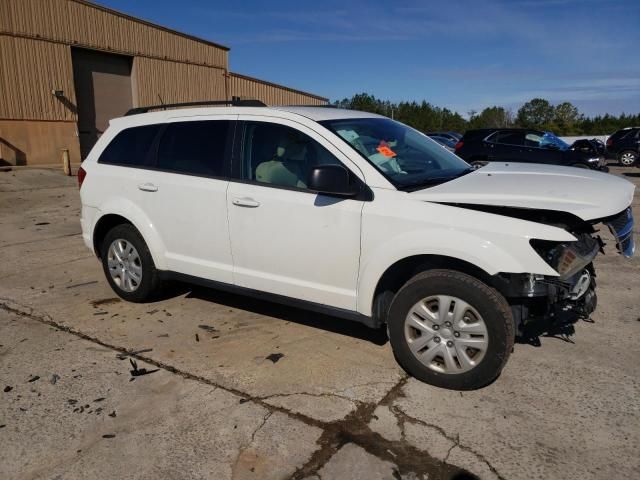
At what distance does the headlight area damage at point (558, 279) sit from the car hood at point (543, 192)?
3.1 inches

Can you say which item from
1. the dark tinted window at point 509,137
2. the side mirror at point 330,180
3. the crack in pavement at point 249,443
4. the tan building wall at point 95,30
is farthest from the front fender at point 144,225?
the tan building wall at point 95,30

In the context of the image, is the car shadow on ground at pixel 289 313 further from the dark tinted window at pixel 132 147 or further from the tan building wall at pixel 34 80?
the tan building wall at pixel 34 80

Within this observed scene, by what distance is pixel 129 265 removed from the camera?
501cm

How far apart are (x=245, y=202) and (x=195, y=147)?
2.79ft

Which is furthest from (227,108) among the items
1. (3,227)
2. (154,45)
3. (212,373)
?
(154,45)

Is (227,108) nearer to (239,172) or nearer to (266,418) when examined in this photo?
(239,172)

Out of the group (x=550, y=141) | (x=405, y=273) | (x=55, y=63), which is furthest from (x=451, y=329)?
(x=55, y=63)

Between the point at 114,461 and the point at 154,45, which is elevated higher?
the point at 154,45

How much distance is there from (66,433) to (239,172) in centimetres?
221

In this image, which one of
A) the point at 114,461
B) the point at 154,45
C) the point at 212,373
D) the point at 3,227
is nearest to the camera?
the point at 114,461

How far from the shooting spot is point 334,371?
12.1ft

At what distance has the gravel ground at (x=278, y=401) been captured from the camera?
2.74m

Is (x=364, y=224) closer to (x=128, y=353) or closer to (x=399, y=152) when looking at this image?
(x=399, y=152)

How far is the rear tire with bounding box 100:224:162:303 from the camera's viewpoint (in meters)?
4.86
